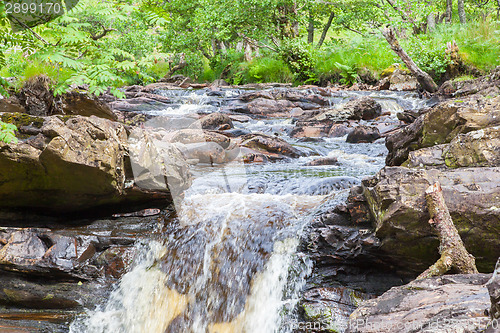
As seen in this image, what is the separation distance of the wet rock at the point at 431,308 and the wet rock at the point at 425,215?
0.88m

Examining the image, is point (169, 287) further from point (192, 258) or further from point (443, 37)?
point (443, 37)

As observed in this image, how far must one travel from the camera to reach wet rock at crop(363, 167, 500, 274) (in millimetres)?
3332

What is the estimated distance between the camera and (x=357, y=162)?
7918 mm

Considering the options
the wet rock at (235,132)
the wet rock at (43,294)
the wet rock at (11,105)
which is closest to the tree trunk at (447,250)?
the wet rock at (43,294)

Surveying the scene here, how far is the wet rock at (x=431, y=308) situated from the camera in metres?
1.93

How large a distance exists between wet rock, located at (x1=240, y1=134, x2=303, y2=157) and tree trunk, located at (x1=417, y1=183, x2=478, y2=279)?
5495 millimetres

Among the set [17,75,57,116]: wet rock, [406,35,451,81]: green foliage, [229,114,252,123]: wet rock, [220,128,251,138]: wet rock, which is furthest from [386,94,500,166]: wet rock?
[406,35,451,81]: green foliage

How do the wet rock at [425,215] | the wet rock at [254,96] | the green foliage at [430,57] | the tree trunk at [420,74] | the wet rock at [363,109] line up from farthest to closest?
the wet rock at [254,96] → the green foliage at [430,57] → the tree trunk at [420,74] → the wet rock at [363,109] → the wet rock at [425,215]

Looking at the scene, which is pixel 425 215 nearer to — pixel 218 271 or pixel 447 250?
pixel 447 250

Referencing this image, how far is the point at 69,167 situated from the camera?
13.4 ft

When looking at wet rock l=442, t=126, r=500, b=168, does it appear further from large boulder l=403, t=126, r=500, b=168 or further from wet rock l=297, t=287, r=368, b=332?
wet rock l=297, t=287, r=368, b=332

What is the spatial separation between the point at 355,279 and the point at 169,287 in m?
1.92

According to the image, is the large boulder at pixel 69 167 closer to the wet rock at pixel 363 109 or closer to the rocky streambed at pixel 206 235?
the rocky streambed at pixel 206 235

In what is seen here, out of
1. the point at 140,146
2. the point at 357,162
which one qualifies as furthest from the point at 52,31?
the point at 357,162
